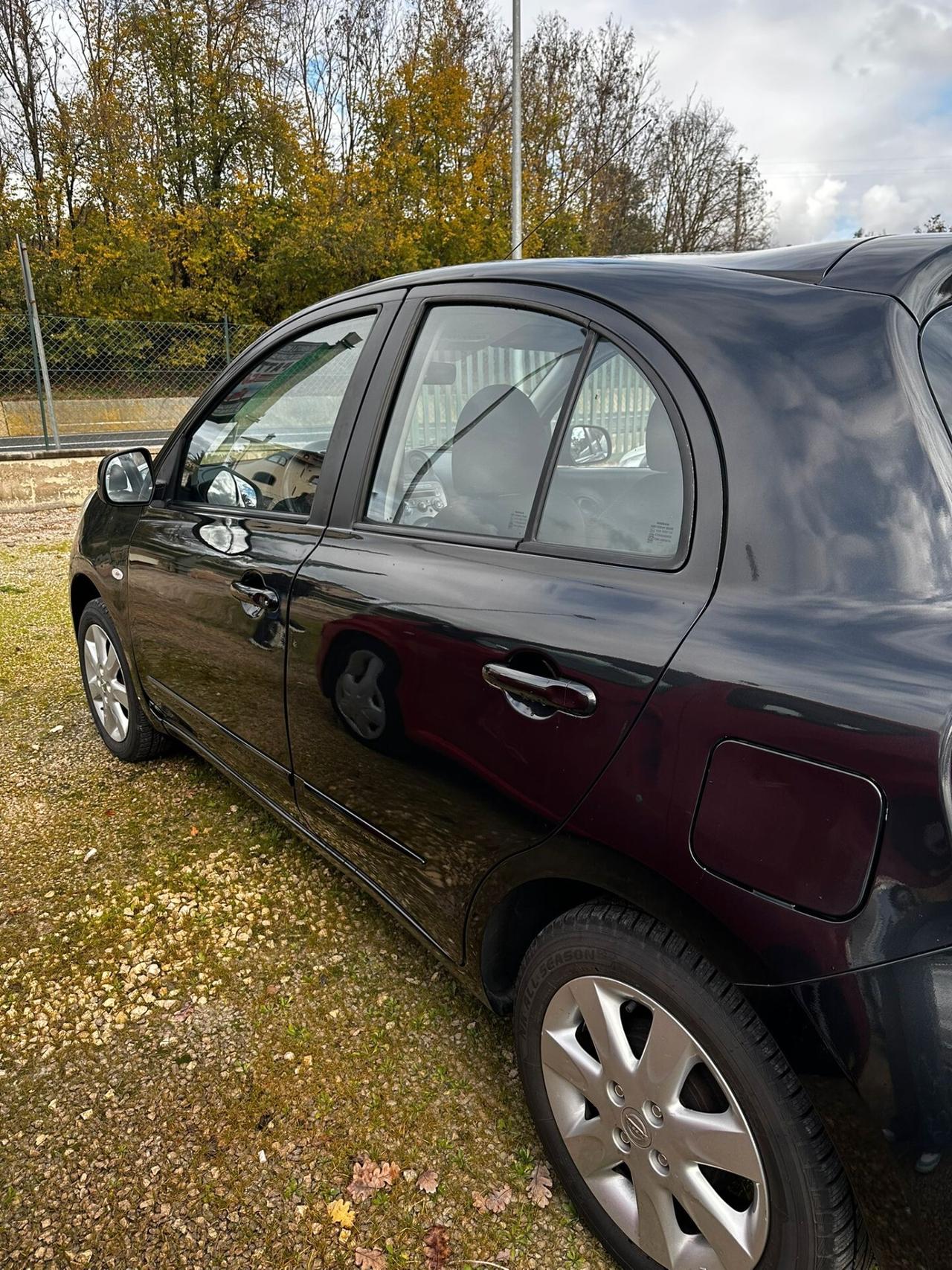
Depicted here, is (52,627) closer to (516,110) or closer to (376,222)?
(516,110)

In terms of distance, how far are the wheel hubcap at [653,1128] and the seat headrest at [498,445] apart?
968mm

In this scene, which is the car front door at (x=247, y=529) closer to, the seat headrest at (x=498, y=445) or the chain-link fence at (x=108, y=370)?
the seat headrest at (x=498, y=445)

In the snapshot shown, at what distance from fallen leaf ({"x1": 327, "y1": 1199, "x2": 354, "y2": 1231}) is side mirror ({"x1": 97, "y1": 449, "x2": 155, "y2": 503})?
216 centimetres

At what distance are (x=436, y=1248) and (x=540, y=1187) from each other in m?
0.24

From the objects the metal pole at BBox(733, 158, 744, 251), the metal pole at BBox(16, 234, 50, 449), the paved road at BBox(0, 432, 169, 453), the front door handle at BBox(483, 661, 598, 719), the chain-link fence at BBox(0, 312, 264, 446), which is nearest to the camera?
the front door handle at BBox(483, 661, 598, 719)

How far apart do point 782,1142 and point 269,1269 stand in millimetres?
1044

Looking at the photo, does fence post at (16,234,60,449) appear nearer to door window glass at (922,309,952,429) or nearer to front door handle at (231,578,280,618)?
front door handle at (231,578,280,618)

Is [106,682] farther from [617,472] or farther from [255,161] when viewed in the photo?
[255,161]

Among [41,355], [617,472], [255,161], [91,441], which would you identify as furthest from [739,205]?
[617,472]

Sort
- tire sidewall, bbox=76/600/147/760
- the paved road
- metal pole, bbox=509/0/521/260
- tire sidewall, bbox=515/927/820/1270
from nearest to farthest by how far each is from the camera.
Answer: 1. tire sidewall, bbox=515/927/820/1270
2. tire sidewall, bbox=76/600/147/760
3. the paved road
4. metal pole, bbox=509/0/521/260

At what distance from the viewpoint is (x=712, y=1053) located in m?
1.30

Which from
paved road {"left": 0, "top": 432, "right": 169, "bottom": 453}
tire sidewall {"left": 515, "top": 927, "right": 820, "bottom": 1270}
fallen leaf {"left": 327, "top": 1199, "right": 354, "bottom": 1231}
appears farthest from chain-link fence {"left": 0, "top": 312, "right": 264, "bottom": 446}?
tire sidewall {"left": 515, "top": 927, "right": 820, "bottom": 1270}

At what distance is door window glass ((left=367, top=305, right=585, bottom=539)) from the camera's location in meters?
1.73

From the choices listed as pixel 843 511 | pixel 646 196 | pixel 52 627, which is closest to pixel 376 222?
pixel 646 196
